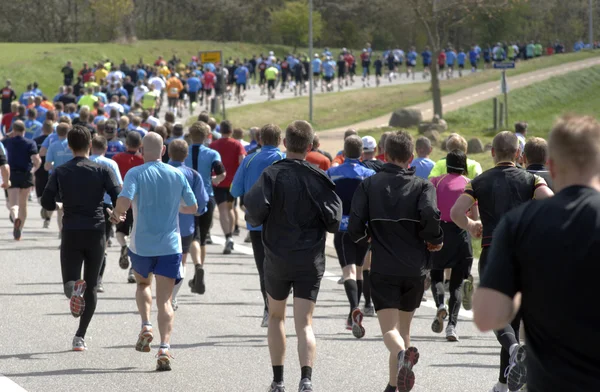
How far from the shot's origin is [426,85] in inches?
2425

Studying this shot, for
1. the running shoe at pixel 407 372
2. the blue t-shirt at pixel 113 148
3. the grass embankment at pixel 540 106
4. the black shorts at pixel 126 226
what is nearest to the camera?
the running shoe at pixel 407 372

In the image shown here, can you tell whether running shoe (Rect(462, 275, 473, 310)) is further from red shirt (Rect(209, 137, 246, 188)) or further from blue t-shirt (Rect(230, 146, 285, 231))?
red shirt (Rect(209, 137, 246, 188))

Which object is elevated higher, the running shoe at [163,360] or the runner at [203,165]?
the runner at [203,165]

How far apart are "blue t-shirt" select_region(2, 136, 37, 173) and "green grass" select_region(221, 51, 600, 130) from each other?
26311 millimetres

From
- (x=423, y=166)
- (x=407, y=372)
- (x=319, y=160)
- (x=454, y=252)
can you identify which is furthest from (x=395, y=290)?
(x=423, y=166)

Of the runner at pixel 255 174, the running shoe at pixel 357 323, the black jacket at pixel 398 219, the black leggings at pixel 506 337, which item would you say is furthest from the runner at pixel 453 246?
the black jacket at pixel 398 219

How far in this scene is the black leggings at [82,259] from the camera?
9688 millimetres

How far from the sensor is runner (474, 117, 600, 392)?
376 centimetres

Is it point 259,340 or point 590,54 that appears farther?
point 590,54

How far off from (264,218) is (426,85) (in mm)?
54808

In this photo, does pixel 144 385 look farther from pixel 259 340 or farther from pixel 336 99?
pixel 336 99

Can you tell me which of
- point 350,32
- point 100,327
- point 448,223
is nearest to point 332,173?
Answer: point 448,223

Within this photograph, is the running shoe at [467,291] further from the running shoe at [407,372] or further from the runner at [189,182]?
the runner at [189,182]

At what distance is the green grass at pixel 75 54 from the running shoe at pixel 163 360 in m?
54.0
